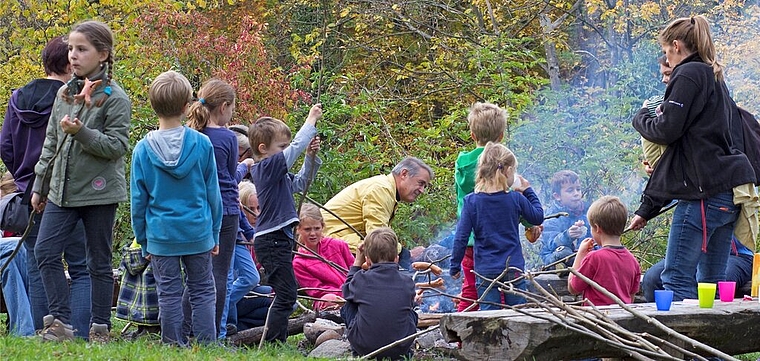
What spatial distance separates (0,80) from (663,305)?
1353cm

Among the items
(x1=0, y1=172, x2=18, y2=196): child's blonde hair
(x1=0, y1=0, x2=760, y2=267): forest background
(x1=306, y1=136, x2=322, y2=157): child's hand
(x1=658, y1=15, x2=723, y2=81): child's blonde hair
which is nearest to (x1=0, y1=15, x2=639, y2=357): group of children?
(x1=306, y1=136, x2=322, y2=157): child's hand

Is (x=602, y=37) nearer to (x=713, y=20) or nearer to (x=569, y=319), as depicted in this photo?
(x=713, y=20)

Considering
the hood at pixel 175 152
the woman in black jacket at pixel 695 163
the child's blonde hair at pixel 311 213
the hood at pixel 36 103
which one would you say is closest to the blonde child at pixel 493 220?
the woman in black jacket at pixel 695 163

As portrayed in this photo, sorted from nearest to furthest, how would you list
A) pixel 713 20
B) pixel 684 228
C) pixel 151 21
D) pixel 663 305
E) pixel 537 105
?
pixel 663 305 < pixel 684 228 < pixel 537 105 < pixel 151 21 < pixel 713 20

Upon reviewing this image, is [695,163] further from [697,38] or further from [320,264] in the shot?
[320,264]

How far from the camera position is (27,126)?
6.36 metres

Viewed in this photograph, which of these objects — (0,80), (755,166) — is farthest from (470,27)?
(755,166)

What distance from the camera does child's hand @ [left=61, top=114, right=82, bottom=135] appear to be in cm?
564

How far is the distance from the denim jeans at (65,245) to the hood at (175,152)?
14.8 inches

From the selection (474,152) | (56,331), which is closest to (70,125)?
(56,331)

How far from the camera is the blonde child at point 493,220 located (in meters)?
6.78

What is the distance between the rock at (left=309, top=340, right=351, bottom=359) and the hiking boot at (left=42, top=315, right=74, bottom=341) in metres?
1.50

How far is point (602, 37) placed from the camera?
18.3 m

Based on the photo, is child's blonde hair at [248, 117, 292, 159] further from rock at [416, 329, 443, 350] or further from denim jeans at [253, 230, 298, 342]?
rock at [416, 329, 443, 350]
